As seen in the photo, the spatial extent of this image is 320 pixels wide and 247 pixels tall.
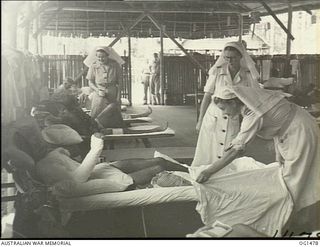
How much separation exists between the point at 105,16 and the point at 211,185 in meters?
1.26

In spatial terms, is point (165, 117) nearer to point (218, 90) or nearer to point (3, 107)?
point (218, 90)

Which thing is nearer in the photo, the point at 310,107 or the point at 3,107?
the point at 3,107

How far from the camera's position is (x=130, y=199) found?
2805mm

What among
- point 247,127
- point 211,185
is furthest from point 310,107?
point 211,185

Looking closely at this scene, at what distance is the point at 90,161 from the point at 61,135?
24cm

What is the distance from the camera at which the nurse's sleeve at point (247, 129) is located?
2805mm

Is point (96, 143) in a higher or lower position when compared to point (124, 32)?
lower

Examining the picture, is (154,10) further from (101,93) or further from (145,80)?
(101,93)

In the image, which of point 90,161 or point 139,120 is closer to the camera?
point 90,161

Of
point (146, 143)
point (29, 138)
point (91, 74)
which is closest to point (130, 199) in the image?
point (146, 143)

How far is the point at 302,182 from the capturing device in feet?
9.45

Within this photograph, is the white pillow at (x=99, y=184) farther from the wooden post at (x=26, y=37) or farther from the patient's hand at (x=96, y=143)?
the wooden post at (x=26, y=37)

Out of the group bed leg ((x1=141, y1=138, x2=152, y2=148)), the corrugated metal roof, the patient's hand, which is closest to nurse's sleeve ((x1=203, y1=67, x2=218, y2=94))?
the corrugated metal roof
